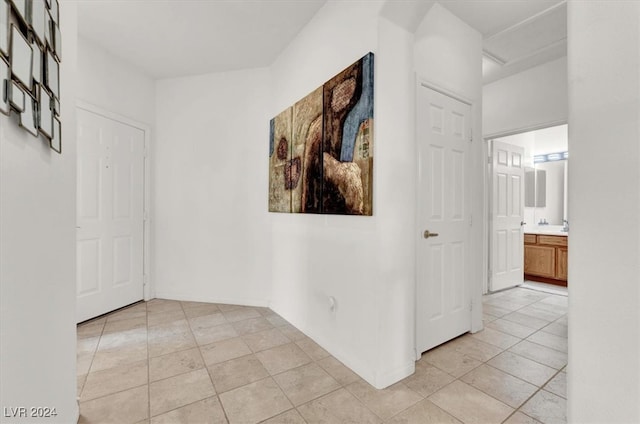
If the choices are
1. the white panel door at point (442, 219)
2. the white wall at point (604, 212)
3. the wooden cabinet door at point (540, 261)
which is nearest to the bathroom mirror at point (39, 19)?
the white wall at point (604, 212)

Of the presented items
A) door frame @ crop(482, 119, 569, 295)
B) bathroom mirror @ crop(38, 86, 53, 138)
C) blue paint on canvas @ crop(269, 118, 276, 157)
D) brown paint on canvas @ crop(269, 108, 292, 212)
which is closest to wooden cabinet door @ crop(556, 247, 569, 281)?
door frame @ crop(482, 119, 569, 295)

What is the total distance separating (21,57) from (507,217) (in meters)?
4.78

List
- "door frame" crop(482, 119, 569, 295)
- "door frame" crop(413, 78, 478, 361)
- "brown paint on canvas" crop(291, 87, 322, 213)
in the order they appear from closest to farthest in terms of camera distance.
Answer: "door frame" crop(413, 78, 478, 361)
"brown paint on canvas" crop(291, 87, 322, 213)
"door frame" crop(482, 119, 569, 295)

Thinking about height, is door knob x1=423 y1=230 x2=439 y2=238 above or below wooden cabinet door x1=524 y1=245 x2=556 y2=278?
above

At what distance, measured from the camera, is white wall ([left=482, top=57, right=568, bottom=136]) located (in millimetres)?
3176

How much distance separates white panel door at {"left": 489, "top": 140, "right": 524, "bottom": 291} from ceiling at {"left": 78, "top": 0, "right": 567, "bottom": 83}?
1179 mm

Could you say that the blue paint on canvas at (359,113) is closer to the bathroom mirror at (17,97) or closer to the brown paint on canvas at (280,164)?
the brown paint on canvas at (280,164)

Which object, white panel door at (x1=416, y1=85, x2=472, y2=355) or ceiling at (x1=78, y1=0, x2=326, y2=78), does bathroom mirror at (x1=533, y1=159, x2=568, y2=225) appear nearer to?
white panel door at (x1=416, y1=85, x2=472, y2=355)

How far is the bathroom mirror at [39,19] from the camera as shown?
0.96m

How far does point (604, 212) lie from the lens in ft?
2.45

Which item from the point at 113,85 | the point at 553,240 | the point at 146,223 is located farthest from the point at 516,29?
the point at 146,223

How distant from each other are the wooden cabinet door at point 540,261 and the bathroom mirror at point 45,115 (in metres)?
5.68

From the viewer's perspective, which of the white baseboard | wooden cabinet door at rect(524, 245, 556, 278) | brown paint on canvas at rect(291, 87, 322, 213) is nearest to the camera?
brown paint on canvas at rect(291, 87, 322, 213)

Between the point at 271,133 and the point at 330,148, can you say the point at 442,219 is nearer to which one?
the point at 330,148
